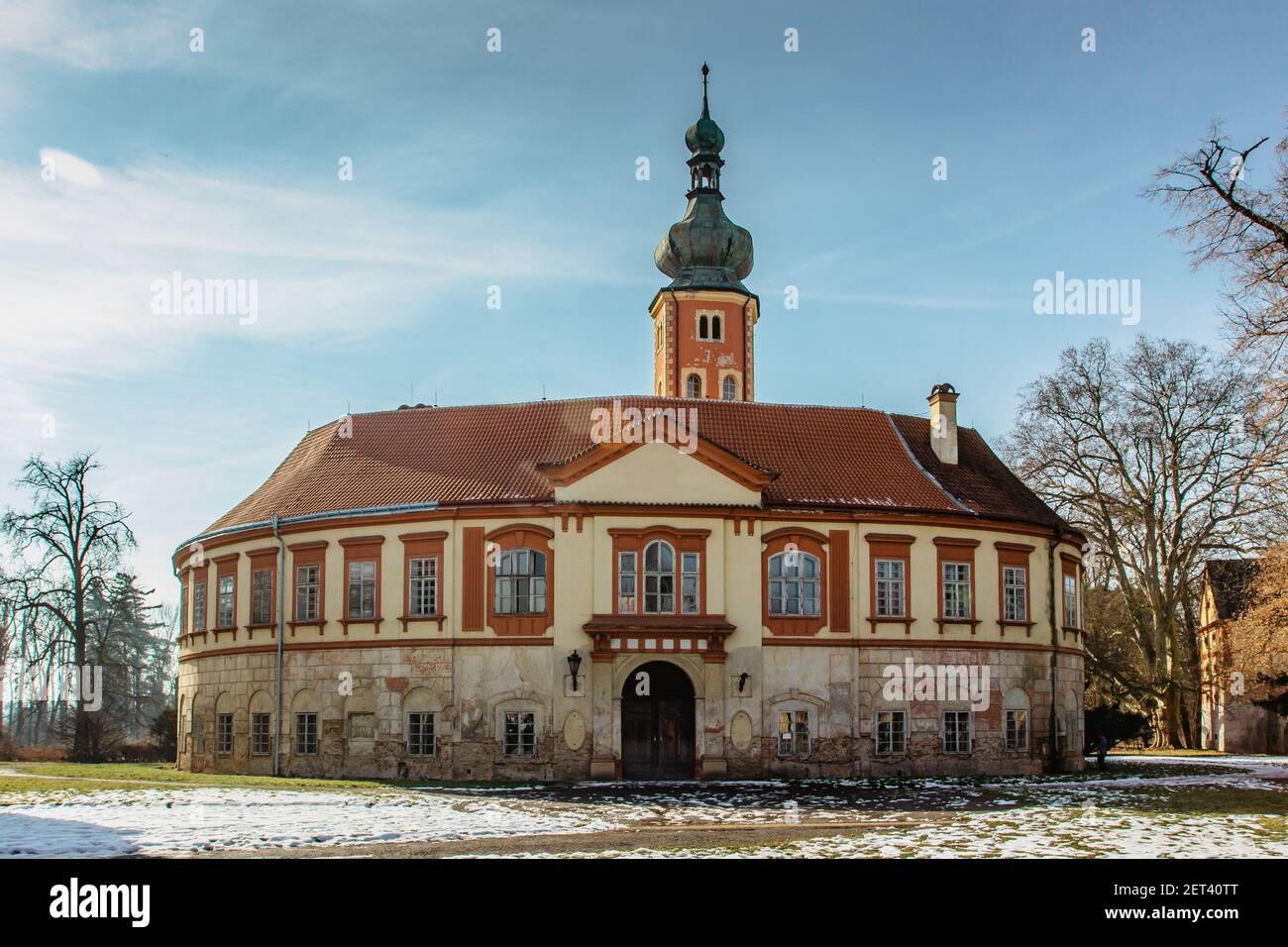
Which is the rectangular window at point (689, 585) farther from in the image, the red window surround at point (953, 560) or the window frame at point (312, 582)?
the window frame at point (312, 582)

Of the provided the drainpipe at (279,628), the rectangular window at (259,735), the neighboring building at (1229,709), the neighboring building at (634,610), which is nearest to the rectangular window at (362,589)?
the neighboring building at (634,610)

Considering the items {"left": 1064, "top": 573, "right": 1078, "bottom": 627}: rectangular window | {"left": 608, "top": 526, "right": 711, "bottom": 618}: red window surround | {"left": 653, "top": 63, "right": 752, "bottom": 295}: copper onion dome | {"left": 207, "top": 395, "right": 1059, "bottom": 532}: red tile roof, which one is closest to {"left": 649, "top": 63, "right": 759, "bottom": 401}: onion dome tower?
{"left": 653, "top": 63, "right": 752, "bottom": 295}: copper onion dome

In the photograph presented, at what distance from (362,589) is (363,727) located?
3.48m

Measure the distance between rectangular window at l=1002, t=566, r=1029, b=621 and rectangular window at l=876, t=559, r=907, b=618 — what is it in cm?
320

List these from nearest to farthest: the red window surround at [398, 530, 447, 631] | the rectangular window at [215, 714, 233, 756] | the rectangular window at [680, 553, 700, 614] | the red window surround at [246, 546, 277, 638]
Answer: the rectangular window at [680, 553, 700, 614] < the red window surround at [398, 530, 447, 631] < the red window surround at [246, 546, 277, 638] < the rectangular window at [215, 714, 233, 756]

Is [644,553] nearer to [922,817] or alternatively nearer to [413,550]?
[413,550]

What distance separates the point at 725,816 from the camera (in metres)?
23.6

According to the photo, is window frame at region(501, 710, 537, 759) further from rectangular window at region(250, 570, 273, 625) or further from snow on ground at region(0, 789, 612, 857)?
rectangular window at region(250, 570, 273, 625)

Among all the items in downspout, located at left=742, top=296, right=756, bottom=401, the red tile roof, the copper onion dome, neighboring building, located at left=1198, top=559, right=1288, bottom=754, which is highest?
the copper onion dome

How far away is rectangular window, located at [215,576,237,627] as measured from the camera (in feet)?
124

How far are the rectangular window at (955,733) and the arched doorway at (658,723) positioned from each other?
21.9 feet

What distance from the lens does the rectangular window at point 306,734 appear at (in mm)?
34719
